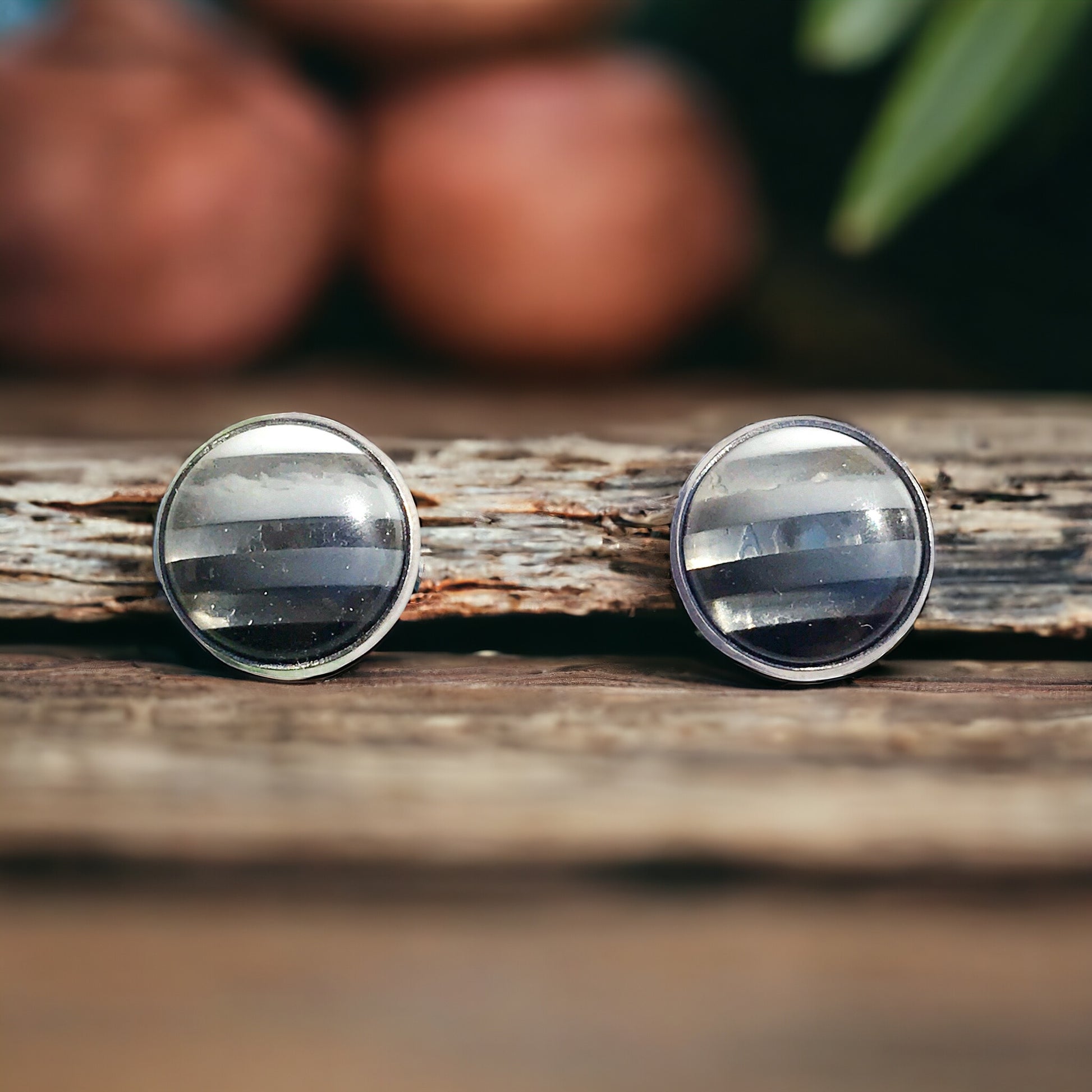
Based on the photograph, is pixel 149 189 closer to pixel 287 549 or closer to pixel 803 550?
pixel 287 549

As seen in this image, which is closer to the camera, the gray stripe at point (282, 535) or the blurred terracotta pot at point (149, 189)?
the gray stripe at point (282, 535)

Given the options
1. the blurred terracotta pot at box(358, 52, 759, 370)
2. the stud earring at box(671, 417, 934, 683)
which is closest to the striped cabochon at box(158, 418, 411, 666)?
the stud earring at box(671, 417, 934, 683)

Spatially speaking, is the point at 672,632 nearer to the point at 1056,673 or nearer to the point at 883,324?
the point at 1056,673

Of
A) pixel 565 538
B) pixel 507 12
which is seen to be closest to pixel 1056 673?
pixel 565 538

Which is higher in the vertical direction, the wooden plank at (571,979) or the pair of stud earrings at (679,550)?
the pair of stud earrings at (679,550)

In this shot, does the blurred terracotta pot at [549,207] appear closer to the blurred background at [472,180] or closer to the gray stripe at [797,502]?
the blurred background at [472,180]

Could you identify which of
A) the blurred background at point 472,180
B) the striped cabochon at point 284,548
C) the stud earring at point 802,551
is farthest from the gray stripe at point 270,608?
the blurred background at point 472,180
